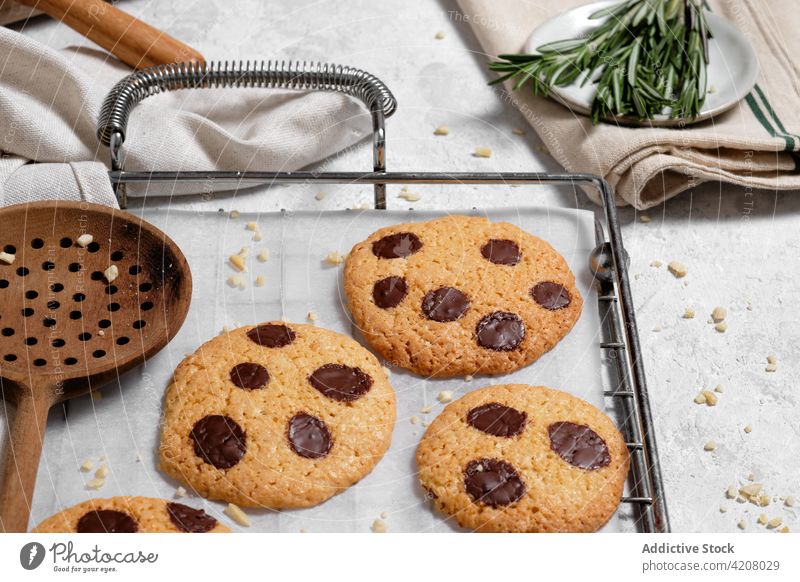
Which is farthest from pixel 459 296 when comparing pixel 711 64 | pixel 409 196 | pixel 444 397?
pixel 711 64

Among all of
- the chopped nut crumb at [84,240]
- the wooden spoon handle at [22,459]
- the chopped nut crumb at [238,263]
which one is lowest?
the wooden spoon handle at [22,459]

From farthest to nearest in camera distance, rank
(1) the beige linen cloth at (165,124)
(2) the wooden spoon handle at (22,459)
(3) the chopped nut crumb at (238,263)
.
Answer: (1) the beige linen cloth at (165,124), (3) the chopped nut crumb at (238,263), (2) the wooden spoon handle at (22,459)

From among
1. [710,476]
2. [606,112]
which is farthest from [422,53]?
[710,476]

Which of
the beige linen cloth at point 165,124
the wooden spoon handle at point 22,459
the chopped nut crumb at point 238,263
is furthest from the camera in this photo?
the beige linen cloth at point 165,124

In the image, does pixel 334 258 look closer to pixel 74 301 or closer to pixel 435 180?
pixel 435 180

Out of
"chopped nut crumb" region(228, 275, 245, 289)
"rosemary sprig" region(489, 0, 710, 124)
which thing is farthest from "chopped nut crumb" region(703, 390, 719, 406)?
"chopped nut crumb" region(228, 275, 245, 289)

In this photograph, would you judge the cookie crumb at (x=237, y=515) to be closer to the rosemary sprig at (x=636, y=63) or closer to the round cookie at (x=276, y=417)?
the round cookie at (x=276, y=417)

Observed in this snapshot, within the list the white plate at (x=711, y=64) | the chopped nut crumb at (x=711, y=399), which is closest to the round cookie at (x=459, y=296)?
the chopped nut crumb at (x=711, y=399)
